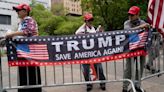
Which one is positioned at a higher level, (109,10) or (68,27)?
(109,10)

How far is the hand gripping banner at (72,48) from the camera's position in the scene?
560 cm

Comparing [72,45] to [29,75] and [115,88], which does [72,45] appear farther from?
[115,88]

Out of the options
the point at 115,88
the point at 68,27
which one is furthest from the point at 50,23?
the point at 115,88

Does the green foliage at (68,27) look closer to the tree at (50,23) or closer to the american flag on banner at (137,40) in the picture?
the tree at (50,23)

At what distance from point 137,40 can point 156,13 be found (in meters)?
0.60

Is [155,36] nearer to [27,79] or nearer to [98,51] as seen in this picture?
[98,51]

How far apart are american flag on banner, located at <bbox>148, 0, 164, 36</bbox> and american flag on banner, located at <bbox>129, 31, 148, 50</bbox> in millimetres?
264

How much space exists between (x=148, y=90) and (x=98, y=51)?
5.77 ft

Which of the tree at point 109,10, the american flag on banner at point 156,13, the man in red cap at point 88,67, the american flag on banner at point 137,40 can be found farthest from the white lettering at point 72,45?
the tree at point 109,10

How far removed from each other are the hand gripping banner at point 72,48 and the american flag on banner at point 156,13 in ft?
1.10

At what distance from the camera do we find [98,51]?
5.76 m

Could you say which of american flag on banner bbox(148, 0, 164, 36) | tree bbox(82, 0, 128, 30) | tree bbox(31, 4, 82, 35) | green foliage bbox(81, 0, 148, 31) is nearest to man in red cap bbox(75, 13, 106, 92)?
american flag on banner bbox(148, 0, 164, 36)

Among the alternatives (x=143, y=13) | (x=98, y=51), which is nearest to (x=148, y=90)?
(x=98, y=51)

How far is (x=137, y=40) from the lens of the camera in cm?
Result: 590
